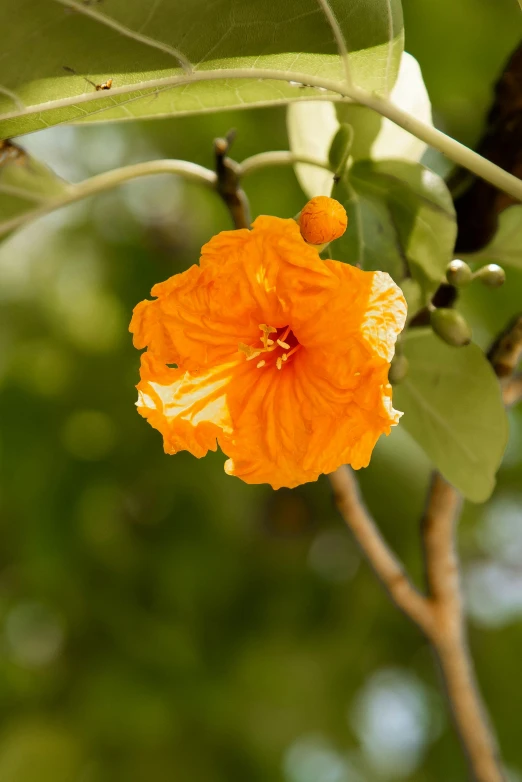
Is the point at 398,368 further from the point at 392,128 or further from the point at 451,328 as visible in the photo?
the point at 392,128

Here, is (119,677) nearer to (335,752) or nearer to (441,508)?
(335,752)

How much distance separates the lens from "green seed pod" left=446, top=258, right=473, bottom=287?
997 millimetres

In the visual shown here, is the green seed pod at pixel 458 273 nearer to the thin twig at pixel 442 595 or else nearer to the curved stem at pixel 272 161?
the curved stem at pixel 272 161

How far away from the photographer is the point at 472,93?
2637 mm

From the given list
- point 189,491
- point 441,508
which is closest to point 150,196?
point 189,491

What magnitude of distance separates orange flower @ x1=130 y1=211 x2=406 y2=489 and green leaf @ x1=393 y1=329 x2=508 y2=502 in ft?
0.58

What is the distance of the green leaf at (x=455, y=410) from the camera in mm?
1063

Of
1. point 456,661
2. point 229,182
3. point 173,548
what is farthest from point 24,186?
point 173,548

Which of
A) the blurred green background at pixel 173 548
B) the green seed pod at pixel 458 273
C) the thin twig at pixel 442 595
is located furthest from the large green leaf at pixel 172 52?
the blurred green background at pixel 173 548

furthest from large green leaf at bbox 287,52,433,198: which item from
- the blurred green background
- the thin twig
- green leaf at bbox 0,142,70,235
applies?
the blurred green background

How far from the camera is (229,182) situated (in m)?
1.07

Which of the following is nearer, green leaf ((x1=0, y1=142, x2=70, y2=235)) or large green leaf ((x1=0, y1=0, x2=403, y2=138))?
large green leaf ((x1=0, y1=0, x2=403, y2=138))

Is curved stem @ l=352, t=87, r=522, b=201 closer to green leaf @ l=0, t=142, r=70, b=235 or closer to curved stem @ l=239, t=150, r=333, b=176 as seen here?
curved stem @ l=239, t=150, r=333, b=176

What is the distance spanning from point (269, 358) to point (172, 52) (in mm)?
383
